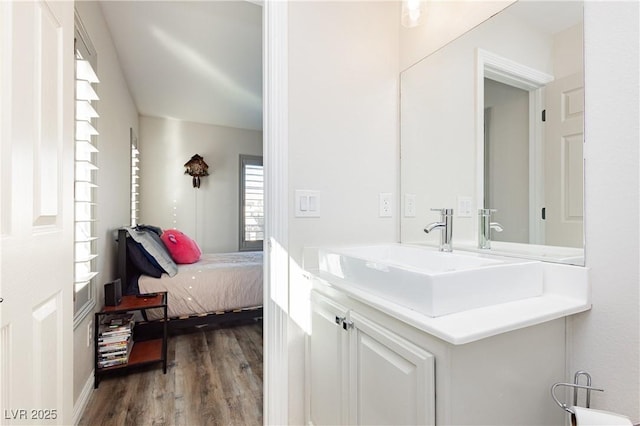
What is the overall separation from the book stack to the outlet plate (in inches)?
78.1

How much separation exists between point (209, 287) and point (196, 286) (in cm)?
12

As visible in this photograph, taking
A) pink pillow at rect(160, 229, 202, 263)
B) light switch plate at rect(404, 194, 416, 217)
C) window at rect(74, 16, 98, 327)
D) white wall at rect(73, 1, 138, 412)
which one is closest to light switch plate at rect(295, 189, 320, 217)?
light switch plate at rect(404, 194, 416, 217)

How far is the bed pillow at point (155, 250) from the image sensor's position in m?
2.57

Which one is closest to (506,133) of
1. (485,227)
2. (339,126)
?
(485,227)

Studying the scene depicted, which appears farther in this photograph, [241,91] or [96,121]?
[241,91]

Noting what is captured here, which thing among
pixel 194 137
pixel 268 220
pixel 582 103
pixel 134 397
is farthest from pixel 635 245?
pixel 194 137

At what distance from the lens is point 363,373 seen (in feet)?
3.22

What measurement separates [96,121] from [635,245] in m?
2.74

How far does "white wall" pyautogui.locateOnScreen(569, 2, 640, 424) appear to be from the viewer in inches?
31.6

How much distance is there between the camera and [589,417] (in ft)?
2.27

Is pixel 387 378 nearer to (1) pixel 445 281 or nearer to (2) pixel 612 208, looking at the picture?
(1) pixel 445 281

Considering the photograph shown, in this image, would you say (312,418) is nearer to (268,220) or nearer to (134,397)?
(268,220)

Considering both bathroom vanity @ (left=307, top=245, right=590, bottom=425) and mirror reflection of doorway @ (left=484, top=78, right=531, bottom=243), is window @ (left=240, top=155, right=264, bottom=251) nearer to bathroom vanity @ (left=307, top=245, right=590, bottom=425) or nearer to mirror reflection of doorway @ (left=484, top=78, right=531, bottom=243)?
bathroom vanity @ (left=307, top=245, right=590, bottom=425)

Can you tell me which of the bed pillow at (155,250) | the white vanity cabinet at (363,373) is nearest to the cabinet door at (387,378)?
the white vanity cabinet at (363,373)
